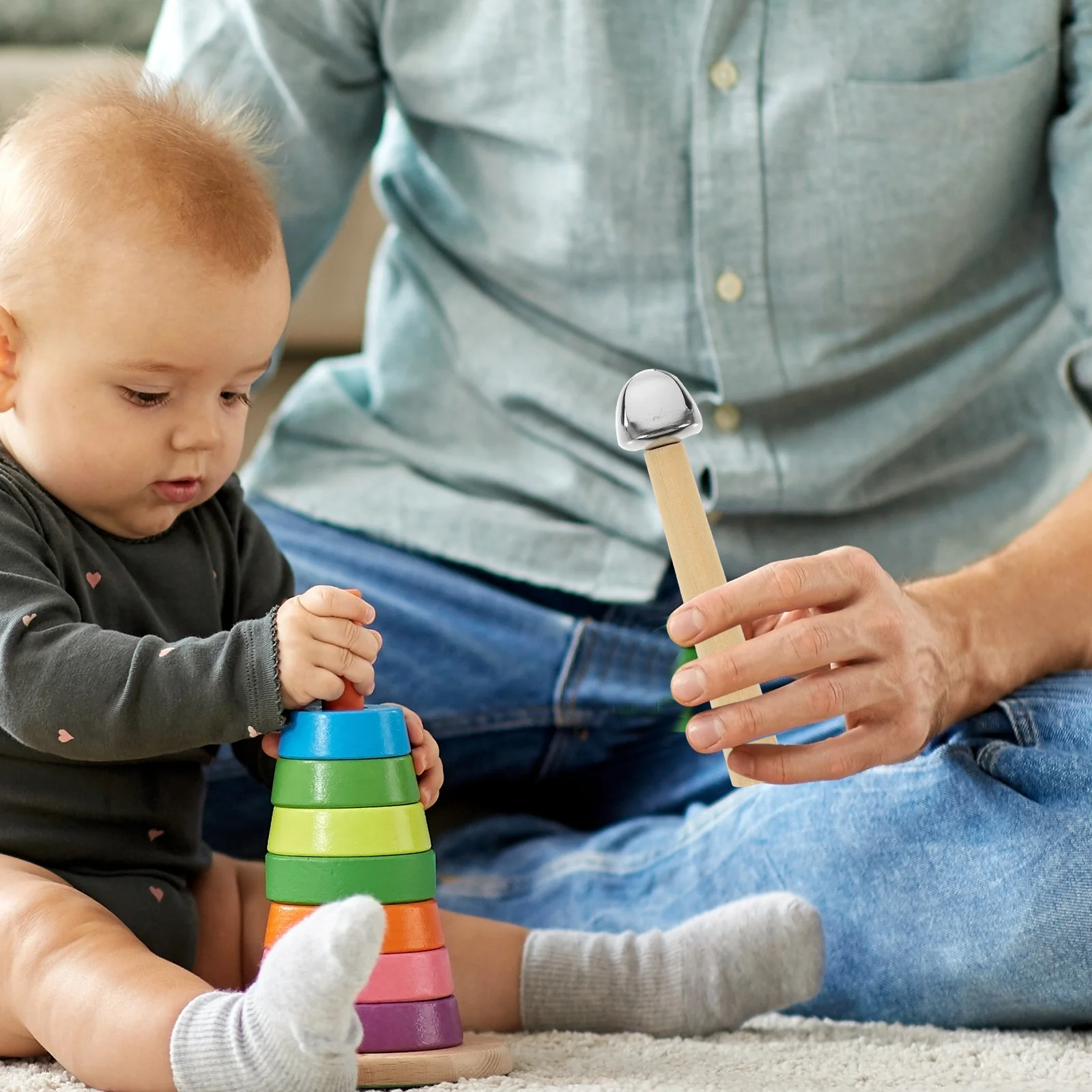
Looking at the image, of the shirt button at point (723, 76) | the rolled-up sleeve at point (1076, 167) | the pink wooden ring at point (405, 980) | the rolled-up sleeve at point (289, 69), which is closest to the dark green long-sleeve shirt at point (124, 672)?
the pink wooden ring at point (405, 980)

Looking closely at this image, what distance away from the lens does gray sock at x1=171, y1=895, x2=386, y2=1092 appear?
57 centimetres

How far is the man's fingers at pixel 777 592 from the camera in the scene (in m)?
0.73

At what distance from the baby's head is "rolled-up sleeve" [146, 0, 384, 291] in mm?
354

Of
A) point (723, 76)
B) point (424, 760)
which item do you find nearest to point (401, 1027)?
point (424, 760)

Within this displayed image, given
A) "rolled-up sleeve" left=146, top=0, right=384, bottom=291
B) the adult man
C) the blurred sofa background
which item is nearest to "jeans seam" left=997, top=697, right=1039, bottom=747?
the adult man

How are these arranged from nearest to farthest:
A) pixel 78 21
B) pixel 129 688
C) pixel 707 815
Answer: pixel 129 688 < pixel 707 815 < pixel 78 21

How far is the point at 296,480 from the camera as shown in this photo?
1214 millimetres

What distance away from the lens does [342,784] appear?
0.69 metres

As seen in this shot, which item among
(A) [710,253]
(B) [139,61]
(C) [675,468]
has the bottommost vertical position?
(C) [675,468]

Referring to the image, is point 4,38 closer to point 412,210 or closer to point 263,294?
point 412,210

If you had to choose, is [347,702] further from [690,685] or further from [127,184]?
[127,184]

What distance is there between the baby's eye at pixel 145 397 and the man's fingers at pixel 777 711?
336mm

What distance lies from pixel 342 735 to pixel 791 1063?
0.98ft

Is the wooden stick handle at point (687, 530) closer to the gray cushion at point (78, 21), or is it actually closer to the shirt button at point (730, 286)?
the shirt button at point (730, 286)
